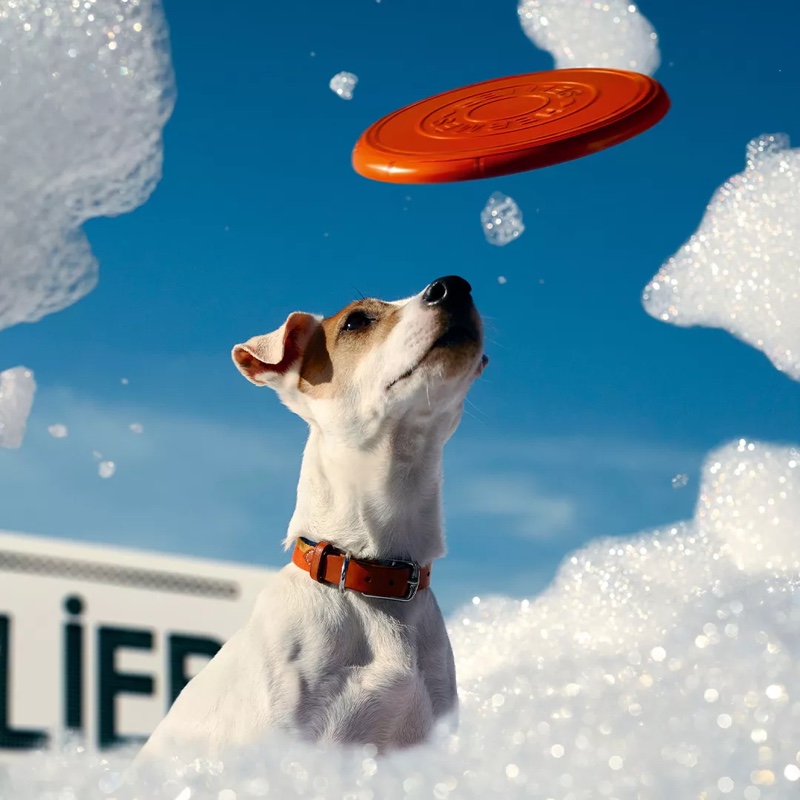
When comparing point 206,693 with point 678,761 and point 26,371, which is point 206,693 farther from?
point 26,371

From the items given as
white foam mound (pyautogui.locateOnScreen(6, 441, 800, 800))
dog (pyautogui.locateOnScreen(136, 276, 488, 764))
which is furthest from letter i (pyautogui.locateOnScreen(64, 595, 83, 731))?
white foam mound (pyautogui.locateOnScreen(6, 441, 800, 800))

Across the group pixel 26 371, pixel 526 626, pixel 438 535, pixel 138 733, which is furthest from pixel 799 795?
pixel 138 733

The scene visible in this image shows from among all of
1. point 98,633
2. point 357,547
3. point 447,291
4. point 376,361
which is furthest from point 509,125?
point 98,633

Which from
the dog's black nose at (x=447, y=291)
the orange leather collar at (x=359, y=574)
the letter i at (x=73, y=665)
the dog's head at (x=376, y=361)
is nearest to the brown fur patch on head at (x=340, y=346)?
the dog's head at (x=376, y=361)

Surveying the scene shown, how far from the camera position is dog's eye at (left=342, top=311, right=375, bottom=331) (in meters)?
2.32

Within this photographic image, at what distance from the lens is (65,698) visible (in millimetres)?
4750

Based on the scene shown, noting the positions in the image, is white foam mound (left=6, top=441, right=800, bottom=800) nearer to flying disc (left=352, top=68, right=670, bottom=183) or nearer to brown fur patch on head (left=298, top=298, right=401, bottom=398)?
brown fur patch on head (left=298, top=298, right=401, bottom=398)

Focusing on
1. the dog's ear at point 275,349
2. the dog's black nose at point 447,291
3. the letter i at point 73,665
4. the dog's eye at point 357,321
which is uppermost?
the dog's black nose at point 447,291

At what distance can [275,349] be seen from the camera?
7.57ft

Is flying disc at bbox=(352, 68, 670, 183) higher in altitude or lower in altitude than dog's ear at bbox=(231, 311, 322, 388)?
higher

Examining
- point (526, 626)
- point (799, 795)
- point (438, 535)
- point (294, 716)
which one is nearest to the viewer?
point (799, 795)

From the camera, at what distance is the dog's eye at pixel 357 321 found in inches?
91.4

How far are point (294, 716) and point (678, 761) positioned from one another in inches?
43.3

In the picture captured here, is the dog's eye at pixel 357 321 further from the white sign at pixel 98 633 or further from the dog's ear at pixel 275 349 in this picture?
the white sign at pixel 98 633
